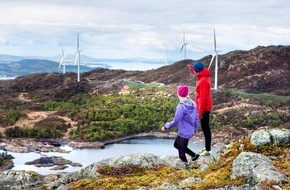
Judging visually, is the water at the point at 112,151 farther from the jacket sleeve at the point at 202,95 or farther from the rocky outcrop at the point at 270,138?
the rocky outcrop at the point at 270,138

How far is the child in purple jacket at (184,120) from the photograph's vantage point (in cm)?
1334

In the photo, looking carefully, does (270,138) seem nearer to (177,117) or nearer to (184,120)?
(184,120)

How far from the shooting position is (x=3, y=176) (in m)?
17.2

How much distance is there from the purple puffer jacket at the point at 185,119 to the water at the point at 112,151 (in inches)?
2220

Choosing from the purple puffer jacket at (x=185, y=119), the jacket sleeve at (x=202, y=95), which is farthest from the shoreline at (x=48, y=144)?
the purple puffer jacket at (x=185, y=119)

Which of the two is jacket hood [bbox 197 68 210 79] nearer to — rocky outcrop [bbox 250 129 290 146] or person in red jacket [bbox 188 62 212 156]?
person in red jacket [bbox 188 62 212 156]

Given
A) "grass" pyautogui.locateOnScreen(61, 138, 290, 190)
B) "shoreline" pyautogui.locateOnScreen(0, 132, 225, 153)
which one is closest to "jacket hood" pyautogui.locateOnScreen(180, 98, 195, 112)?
"grass" pyautogui.locateOnScreen(61, 138, 290, 190)

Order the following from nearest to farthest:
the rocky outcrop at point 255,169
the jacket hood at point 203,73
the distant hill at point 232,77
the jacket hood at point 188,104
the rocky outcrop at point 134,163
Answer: the rocky outcrop at point 255,169 → the jacket hood at point 188,104 → the rocky outcrop at point 134,163 → the jacket hood at point 203,73 → the distant hill at point 232,77

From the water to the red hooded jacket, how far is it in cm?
5624

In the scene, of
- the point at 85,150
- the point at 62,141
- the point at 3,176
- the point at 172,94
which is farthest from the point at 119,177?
the point at 172,94

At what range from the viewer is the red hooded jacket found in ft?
46.0

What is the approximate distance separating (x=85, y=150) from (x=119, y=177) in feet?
257

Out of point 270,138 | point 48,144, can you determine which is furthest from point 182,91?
point 48,144

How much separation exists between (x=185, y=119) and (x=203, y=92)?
3.43ft
